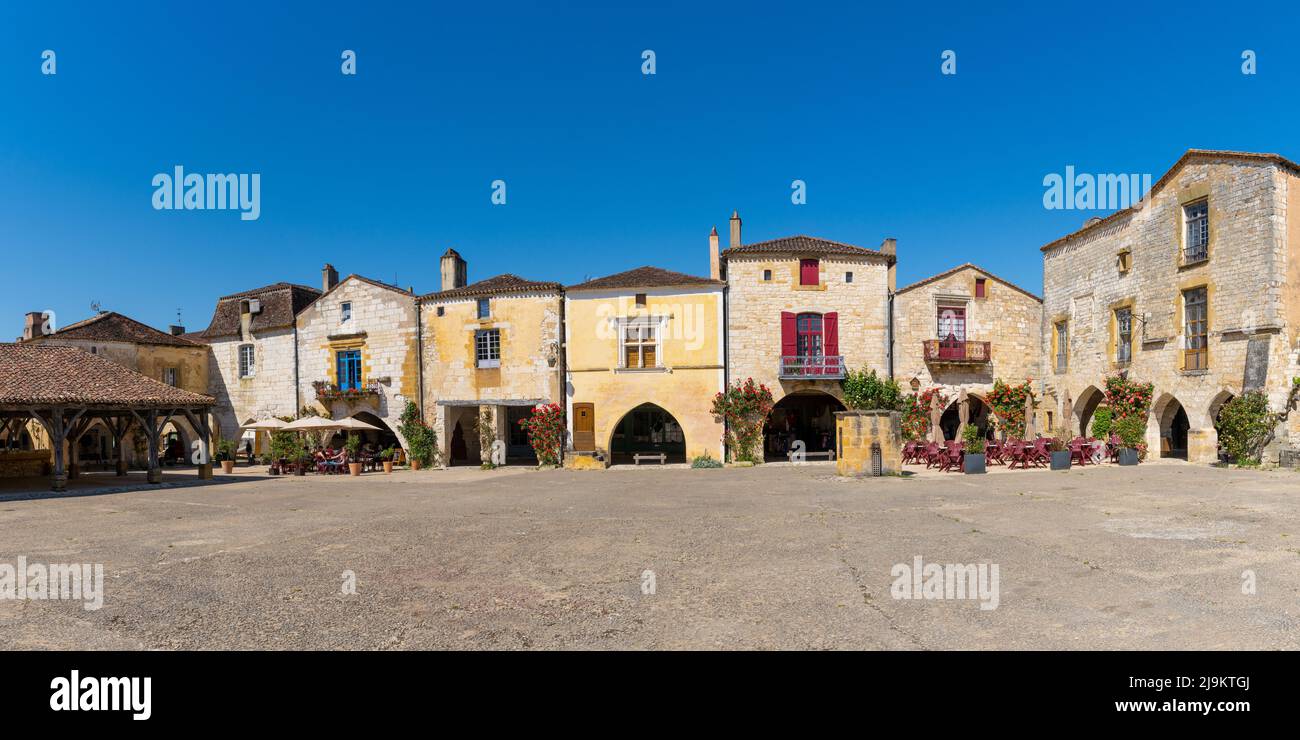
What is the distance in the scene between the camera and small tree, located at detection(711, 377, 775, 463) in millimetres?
22453

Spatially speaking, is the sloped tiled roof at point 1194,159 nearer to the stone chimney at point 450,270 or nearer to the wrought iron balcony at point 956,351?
the wrought iron balcony at point 956,351

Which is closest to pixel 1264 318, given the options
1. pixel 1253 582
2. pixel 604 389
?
pixel 1253 582

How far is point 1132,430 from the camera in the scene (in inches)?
777

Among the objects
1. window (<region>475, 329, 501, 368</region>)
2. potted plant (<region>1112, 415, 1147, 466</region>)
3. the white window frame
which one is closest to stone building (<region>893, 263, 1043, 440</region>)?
potted plant (<region>1112, 415, 1147, 466</region>)

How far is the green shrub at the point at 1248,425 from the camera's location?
16.8 meters

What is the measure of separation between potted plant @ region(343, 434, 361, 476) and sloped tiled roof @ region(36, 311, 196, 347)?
36.8ft

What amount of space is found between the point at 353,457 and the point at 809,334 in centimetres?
1679

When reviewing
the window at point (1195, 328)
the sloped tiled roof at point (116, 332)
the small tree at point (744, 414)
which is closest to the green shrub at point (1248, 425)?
the window at point (1195, 328)

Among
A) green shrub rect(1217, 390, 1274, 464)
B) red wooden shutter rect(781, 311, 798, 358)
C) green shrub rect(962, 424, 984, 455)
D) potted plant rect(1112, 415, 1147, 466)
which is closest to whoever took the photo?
green shrub rect(1217, 390, 1274, 464)

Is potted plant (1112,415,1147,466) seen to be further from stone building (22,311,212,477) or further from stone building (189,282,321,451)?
stone building (22,311,212,477)

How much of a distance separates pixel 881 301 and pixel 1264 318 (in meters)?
10.1

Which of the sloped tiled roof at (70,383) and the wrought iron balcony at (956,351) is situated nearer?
the sloped tiled roof at (70,383)

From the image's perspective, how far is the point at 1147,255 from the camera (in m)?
20.5
